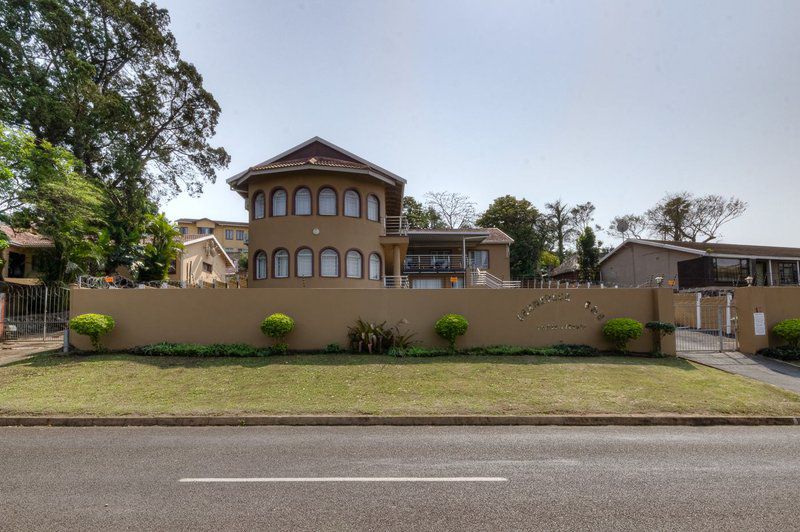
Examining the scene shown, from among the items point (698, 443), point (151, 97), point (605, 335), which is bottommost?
point (698, 443)

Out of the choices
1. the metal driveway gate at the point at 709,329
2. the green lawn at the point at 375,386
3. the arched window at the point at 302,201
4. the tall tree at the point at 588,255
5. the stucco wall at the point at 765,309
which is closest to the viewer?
the green lawn at the point at 375,386

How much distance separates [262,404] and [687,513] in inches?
299

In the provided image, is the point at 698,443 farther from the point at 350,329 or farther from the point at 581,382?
the point at 350,329

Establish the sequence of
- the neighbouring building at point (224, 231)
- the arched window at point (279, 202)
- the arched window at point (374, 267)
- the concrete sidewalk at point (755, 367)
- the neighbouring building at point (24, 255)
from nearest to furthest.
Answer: the concrete sidewalk at point (755, 367), the arched window at point (279, 202), the arched window at point (374, 267), the neighbouring building at point (24, 255), the neighbouring building at point (224, 231)

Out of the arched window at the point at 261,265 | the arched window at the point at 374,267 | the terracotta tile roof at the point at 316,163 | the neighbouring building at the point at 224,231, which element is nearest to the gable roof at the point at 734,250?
the arched window at the point at 374,267

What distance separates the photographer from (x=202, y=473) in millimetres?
5719

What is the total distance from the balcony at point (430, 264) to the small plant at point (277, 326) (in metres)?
17.0

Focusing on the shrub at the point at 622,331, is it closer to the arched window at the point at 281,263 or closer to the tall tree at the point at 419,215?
the arched window at the point at 281,263

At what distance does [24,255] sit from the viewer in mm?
29312

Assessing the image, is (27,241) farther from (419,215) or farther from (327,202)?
(419,215)

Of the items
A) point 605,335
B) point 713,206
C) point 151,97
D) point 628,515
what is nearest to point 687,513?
point 628,515

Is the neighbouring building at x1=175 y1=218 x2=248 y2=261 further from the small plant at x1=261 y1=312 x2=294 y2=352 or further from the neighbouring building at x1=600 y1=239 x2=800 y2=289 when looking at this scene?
the small plant at x1=261 y1=312 x2=294 y2=352

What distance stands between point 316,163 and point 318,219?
98.4 inches

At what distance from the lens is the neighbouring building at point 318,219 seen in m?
21.1
